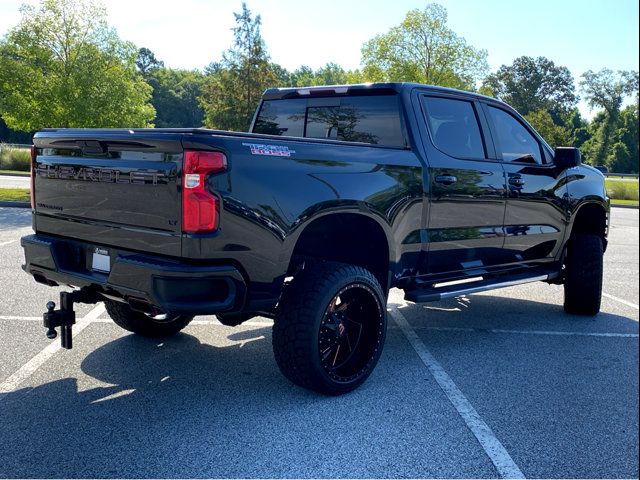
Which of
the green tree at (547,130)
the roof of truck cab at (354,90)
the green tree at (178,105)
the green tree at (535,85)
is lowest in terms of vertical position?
the roof of truck cab at (354,90)

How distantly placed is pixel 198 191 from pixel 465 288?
239cm

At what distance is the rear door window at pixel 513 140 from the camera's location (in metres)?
5.17

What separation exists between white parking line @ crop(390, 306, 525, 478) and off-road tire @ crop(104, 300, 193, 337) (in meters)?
1.92

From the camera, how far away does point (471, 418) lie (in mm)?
3443

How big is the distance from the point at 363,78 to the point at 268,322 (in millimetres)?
29856

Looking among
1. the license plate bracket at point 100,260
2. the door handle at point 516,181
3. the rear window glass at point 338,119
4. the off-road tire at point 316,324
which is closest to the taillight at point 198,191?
the license plate bracket at point 100,260

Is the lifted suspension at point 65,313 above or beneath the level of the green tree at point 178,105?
beneath

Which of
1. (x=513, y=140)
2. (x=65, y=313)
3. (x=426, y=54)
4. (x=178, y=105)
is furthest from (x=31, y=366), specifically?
→ (x=178, y=105)

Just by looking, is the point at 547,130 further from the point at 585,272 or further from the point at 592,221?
the point at 585,272

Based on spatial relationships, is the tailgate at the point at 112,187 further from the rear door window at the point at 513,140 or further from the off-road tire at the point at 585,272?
the off-road tire at the point at 585,272

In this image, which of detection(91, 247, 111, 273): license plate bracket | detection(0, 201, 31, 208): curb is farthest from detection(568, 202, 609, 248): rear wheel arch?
detection(0, 201, 31, 208): curb

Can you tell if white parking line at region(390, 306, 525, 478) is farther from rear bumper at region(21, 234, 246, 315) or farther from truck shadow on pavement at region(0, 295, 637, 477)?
rear bumper at region(21, 234, 246, 315)

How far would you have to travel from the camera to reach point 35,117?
16.9 metres

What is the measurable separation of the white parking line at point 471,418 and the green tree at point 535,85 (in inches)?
3285
